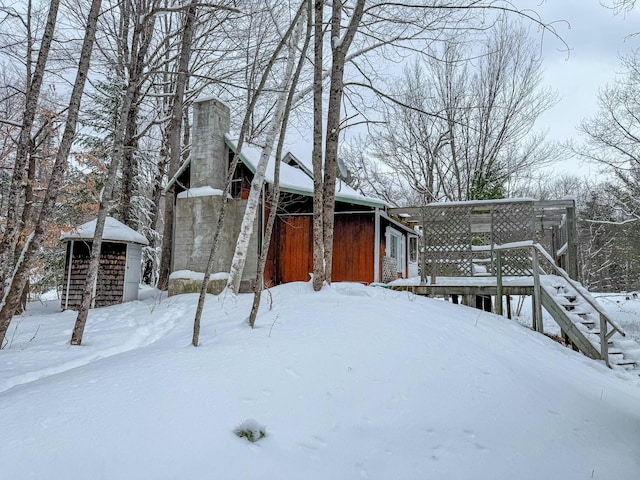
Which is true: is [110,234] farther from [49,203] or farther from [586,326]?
[586,326]

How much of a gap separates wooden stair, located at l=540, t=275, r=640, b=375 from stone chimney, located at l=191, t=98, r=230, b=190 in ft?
27.4

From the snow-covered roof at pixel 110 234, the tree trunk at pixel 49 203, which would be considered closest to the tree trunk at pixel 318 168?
the tree trunk at pixel 49 203

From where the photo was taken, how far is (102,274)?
36.0 feet

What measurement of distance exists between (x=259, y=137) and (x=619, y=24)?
1451cm

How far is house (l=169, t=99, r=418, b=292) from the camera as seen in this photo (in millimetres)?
10547

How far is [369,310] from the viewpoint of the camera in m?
5.09

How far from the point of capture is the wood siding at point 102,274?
10812 millimetres

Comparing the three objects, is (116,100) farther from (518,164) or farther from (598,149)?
(598,149)

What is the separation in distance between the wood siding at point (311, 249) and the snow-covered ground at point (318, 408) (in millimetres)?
6970

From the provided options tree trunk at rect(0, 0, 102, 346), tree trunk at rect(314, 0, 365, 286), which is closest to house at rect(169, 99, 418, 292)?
tree trunk at rect(314, 0, 365, 286)

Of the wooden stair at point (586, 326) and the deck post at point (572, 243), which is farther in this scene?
the deck post at point (572, 243)

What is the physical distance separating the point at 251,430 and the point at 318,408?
0.54 m

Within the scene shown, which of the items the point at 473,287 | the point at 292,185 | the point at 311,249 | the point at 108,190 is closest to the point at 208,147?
the point at 292,185

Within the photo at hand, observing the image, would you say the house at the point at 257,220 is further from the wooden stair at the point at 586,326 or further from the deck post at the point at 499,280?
the wooden stair at the point at 586,326
